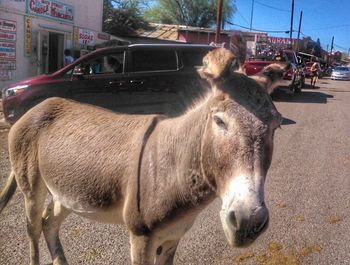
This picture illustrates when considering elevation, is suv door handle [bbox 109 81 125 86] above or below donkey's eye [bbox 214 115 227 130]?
below

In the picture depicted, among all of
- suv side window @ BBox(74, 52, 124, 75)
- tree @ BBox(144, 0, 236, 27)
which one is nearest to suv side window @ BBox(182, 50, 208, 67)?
suv side window @ BBox(74, 52, 124, 75)

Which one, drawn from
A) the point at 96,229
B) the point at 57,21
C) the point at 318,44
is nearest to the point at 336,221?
the point at 96,229

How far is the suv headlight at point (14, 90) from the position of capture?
28.6 feet

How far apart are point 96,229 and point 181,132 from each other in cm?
219

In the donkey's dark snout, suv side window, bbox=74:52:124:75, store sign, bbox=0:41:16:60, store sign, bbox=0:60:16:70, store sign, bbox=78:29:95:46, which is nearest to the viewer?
the donkey's dark snout

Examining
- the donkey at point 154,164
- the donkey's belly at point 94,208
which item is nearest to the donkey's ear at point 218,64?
the donkey at point 154,164

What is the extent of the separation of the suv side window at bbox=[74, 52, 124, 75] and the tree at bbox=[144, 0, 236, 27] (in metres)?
41.8

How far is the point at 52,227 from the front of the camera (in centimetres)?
337

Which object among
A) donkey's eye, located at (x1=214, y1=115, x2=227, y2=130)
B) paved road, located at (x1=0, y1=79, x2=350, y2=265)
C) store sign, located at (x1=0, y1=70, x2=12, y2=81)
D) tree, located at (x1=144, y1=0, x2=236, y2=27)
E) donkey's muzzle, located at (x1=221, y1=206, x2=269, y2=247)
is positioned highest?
tree, located at (x1=144, y1=0, x2=236, y2=27)

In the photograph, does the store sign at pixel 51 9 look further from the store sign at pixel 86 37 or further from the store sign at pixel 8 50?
the store sign at pixel 8 50

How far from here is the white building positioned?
15070 millimetres

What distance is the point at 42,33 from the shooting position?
17.0 metres

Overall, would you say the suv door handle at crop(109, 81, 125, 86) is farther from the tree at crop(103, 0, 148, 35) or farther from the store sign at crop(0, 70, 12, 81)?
the tree at crop(103, 0, 148, 35)

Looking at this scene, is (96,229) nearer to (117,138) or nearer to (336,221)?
(117,138)
